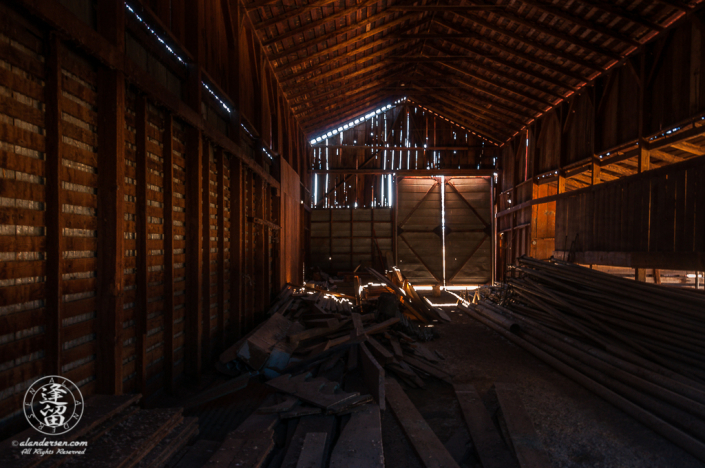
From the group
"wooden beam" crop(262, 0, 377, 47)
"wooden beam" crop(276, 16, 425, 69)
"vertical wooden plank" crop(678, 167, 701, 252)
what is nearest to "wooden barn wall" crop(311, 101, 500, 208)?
"wooden beam" crop(276, 16, 425, 69)

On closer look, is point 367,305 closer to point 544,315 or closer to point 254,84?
point 544,315

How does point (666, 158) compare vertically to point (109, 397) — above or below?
above

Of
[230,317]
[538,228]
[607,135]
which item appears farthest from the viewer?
[538,228]

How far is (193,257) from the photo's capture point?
5.21 m

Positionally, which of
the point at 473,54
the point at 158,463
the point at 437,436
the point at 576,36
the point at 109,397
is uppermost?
the point at 473,54

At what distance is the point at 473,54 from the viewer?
13.0m

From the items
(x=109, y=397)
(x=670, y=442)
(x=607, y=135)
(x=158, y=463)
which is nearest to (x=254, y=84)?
(x=109, y=397)

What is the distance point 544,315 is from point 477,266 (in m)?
11.0

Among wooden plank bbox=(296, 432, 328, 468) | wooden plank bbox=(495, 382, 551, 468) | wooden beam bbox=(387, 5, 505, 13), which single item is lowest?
wooden plank bbox=(495, 382, 551, 468)

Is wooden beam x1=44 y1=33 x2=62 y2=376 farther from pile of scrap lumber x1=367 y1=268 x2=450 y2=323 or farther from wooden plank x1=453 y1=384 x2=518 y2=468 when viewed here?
pile of scrap lumber x1=367 y1=268 x2=450 y2=323

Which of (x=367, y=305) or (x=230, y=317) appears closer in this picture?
(x=230, y=317)

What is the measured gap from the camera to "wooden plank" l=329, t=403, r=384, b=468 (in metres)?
3.08

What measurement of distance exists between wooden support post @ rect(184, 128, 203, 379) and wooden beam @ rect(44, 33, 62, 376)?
2333mm

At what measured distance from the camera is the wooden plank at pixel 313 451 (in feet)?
10.0
